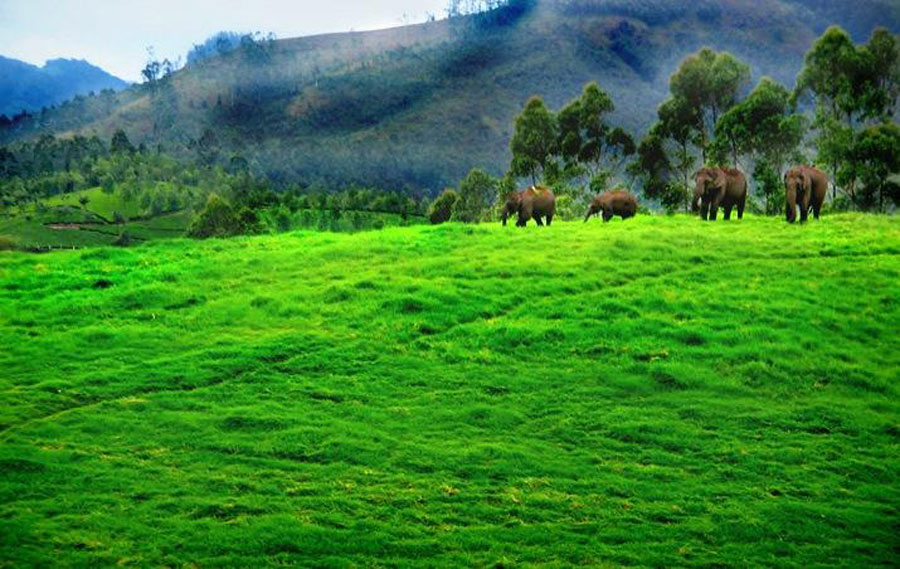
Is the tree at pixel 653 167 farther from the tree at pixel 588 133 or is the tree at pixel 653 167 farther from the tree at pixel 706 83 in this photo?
the tree at pixel 706 83

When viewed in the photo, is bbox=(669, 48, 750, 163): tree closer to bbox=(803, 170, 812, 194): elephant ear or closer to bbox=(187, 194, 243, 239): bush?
bbox=(803, 170, 812, 194): elephant ear

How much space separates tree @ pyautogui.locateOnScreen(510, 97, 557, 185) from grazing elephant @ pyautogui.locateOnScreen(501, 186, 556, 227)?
31.7 meters

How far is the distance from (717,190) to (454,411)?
25.6 metres

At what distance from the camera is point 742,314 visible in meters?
19.9

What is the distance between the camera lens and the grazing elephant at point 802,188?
3294 cm

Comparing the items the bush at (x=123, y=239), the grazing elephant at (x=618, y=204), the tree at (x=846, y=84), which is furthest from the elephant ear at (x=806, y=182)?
the bush at (x=123, y=239)

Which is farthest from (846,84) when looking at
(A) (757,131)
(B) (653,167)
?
(B) (653,167)

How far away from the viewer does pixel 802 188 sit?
109 feet

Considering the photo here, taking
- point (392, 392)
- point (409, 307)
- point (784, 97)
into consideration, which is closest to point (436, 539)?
point (392, 392)

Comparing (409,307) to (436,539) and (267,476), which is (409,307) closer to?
(267,476)

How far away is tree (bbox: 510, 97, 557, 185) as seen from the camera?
69.4m

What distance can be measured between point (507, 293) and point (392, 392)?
22.9ft

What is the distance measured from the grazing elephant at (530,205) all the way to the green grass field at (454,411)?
38.1 ft

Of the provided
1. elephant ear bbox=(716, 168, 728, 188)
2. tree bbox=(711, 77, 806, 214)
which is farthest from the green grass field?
tree bbox=(711, 77, 806, 214)
